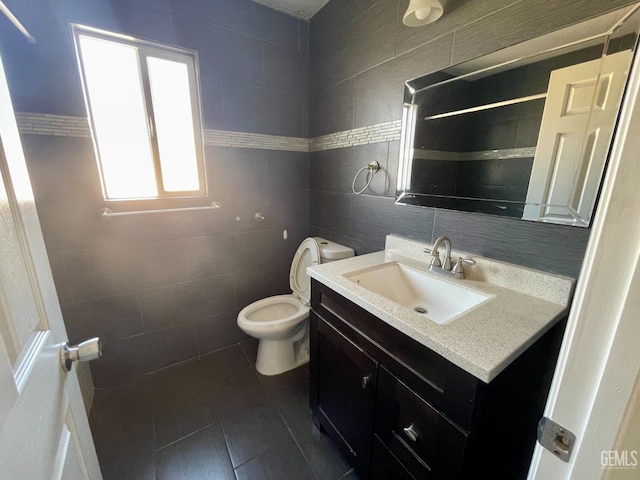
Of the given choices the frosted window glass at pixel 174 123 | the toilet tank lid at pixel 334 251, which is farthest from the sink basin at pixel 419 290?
the frosted window glass at pixel 174 123

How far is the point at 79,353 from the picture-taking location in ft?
1.89

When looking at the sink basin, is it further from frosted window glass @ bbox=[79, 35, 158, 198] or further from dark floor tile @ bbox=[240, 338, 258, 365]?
frosted window glass @ bbox=[79, 35, 158, 198]

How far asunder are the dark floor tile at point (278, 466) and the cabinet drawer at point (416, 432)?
21.0 inches

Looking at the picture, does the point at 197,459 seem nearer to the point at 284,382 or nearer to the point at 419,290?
the point at 284,382

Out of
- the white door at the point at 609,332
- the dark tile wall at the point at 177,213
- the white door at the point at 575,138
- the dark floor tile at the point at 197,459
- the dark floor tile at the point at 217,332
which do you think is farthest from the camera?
the dark floor tile at the point at 217,332

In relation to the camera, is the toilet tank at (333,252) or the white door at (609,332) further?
the toilet tank at (333,252)

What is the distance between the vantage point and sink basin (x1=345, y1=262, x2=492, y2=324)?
1.11 metres

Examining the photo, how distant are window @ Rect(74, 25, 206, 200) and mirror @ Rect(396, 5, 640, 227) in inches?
53.2

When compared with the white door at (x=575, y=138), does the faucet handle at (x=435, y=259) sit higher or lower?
lower

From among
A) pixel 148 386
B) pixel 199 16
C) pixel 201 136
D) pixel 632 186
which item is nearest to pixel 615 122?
pixel 632 186

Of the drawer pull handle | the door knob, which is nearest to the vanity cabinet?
the drawer pull handle

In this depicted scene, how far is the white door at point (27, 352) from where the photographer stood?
33cm

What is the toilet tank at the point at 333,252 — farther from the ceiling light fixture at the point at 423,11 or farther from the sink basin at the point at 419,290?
the ceiling light fixture at the point at 423,11

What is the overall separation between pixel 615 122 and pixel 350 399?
1270 mm
